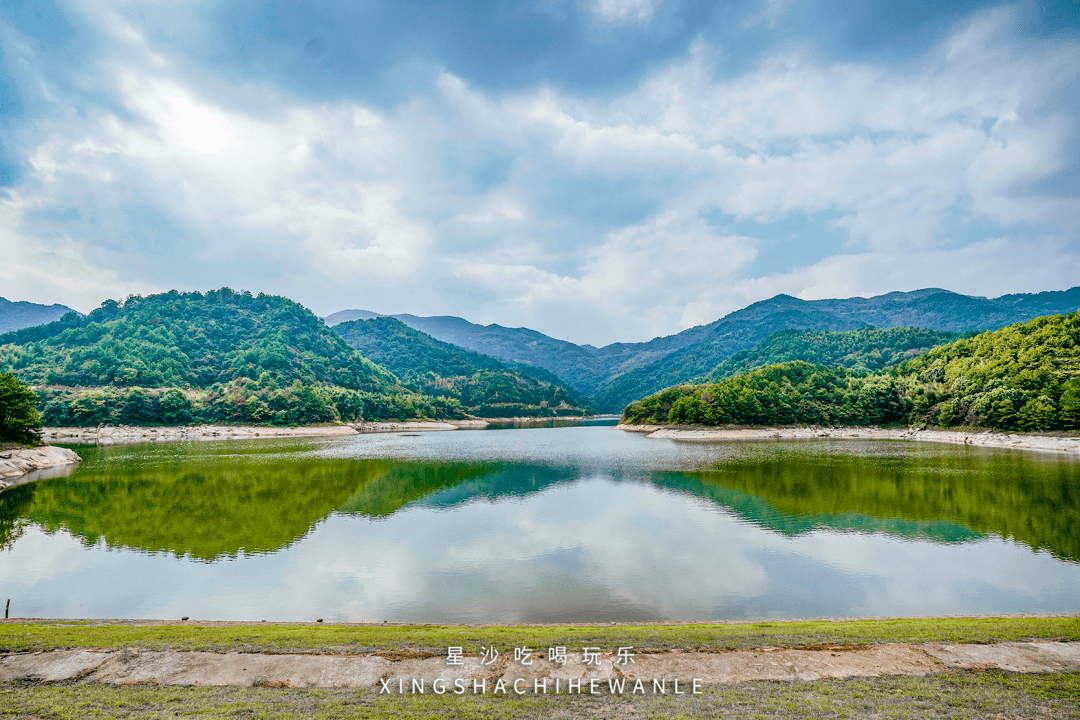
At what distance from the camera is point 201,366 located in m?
115

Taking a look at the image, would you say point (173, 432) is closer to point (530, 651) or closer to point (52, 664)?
point (52, 664)

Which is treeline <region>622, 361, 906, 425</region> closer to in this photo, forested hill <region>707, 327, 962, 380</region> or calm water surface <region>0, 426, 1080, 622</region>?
calm water surface <region>0, 426, 1080, 622</region>

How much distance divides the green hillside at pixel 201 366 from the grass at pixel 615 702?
8478 cm

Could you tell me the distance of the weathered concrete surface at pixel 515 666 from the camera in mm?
6734

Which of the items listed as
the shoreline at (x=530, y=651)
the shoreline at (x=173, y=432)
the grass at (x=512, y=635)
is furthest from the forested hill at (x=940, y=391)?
the shoreline at (x=173, y=432)

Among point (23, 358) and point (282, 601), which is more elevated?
point (23, 358)

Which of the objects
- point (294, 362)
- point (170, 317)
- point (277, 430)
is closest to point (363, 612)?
point (277, 430)

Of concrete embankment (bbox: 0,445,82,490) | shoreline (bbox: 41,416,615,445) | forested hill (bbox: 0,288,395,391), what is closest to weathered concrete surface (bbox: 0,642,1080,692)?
concrete embankment (bbox: 0,445,82,490)

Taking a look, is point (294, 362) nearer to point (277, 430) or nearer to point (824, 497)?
point (277, 430)

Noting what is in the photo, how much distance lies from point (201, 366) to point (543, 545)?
127 m

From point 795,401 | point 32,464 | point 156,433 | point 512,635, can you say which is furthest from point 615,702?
point 156,433

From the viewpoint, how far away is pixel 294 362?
128625 millimetres

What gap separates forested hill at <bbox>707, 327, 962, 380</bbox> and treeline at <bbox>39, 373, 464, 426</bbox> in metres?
114

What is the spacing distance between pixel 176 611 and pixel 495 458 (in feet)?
113
